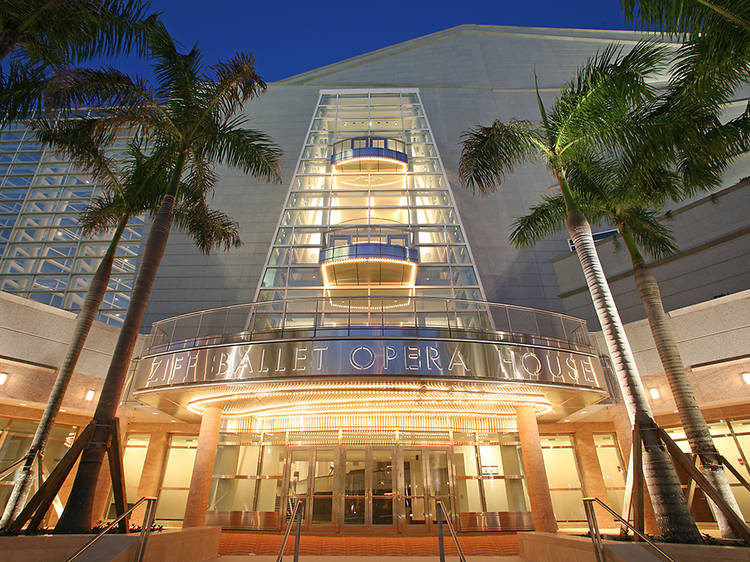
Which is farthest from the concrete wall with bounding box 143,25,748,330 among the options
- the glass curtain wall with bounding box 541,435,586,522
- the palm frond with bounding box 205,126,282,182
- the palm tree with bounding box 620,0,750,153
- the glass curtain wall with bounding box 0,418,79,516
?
the palm tree with bounding box 620,0,750,153

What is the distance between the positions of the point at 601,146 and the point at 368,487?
13.4 meters

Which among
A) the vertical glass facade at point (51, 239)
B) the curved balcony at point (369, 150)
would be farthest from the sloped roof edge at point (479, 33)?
the vertical glass facade at point (51, 239)

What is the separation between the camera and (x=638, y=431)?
8.38 meters

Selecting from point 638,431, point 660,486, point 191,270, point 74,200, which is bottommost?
point 660,486

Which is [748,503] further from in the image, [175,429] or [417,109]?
[417,109]

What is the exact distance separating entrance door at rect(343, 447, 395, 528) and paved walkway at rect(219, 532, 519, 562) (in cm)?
91

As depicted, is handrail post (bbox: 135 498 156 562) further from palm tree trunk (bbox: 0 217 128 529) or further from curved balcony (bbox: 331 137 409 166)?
curved balcony (bbox: 331 137 409 166)

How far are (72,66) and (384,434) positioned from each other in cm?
1440

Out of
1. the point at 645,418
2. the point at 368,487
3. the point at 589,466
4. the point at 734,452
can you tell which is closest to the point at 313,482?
the point at 368,487

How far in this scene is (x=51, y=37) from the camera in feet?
27.2

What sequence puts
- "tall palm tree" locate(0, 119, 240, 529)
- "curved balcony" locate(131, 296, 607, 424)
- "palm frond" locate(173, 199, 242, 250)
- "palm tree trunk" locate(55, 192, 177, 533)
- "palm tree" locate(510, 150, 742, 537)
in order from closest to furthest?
"palm tree trunk" locate(55, 192, 177, 533) → "palm tree" locate(510, 150, 742, 537) → "tall palm tree" locate(0, 119, 240, 529) → "curved balcony" locate(131, 296, 607, 424) → "palm frond" locate(173, 199, 242, 250)

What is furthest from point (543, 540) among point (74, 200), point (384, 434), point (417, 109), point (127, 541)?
point (74, 200)

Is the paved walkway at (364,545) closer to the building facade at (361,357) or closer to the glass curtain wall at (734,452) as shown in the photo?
the building facade at (361,357)

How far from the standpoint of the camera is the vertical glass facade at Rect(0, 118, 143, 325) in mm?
26297
